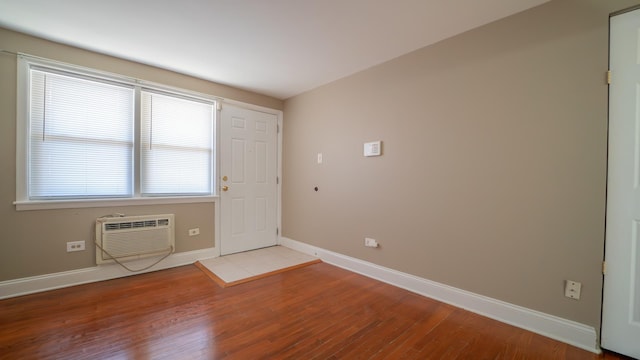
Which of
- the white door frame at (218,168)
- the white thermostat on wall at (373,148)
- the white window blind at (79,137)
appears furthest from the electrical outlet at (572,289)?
the white window blind at (79,137)

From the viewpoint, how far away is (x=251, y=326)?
1.96 m

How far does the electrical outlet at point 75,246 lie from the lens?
2619 millimetres

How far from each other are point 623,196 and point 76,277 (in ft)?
15.5

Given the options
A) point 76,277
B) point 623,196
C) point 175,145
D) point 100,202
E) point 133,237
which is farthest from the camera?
point 175,145

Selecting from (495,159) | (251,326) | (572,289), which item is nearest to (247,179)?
(251,326)

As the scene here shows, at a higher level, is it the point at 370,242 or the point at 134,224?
the point at 134,224

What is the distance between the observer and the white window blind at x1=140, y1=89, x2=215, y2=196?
3111mm

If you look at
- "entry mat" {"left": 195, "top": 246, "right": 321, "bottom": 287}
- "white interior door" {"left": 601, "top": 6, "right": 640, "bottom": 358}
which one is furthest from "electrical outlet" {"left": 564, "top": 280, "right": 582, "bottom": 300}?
"entry mat" {"left": 195, "top": 246, "right": 321, "bottom": 287}

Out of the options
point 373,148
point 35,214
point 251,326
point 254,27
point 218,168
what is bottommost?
point 251,326

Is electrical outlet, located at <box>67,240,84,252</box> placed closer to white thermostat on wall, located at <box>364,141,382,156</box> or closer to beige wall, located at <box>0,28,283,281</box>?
beige wall, located at <box>0,28,283,281</box>

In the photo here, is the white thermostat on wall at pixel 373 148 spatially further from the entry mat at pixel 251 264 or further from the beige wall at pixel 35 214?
the beige wall at pixel 35 214

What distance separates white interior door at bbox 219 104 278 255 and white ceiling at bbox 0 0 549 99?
0.99 meters

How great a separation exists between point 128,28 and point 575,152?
3.74 metres

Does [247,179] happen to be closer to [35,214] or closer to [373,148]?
[373,148]
